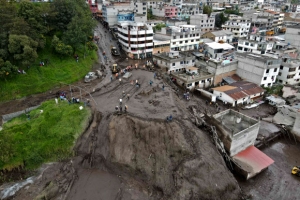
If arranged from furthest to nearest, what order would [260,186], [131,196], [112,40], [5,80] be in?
[112,40] → [5,80] → [260,186] → [131,196]

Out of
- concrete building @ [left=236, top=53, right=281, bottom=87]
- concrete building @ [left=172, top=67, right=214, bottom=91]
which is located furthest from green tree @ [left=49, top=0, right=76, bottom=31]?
Answer: concrete building @ [left=236, top=53, right=281, bottom=87]

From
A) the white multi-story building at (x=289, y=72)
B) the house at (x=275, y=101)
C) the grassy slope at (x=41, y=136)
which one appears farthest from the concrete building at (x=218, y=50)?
the grassy slope at (x=41, y=136)

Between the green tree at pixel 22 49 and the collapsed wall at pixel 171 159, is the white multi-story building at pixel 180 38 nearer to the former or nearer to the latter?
the green tree at pixel 22 49

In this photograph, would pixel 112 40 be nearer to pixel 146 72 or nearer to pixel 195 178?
pixel 146 72

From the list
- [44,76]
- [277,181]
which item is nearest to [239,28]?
[277,181]

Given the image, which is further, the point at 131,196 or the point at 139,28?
the point at 139,28

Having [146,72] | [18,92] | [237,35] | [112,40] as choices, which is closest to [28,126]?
→ [18,92]

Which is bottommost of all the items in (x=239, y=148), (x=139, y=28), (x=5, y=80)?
(x=239, y=148)
